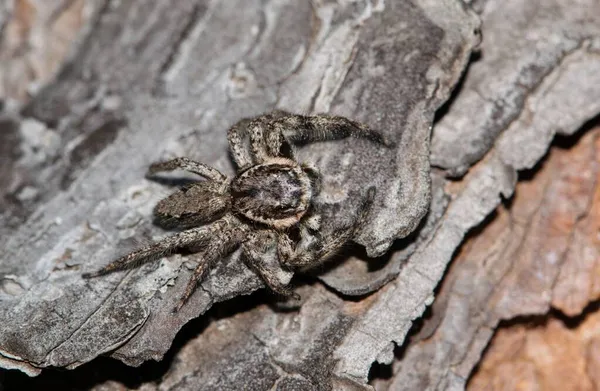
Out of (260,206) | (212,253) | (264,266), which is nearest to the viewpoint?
(264,266)

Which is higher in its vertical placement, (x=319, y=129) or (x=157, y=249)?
(x=319, y=129)

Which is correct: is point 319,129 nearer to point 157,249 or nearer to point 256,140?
point 256,140

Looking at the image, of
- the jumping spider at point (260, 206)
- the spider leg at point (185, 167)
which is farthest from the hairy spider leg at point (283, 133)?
the spider leg at point (185, 167)

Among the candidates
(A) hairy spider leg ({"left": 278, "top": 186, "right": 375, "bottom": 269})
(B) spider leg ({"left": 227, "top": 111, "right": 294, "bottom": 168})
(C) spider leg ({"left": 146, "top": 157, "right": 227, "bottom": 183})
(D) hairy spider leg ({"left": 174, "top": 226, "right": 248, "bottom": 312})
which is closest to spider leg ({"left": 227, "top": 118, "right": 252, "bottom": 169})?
(B) spider leg ({"left": 227, "top": 111, "right": 294, "bottom": 168})

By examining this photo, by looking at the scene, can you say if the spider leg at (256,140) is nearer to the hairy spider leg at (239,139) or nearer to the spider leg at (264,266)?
the hairy spider leg at (239,139)

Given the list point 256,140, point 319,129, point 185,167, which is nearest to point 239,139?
point 256,140

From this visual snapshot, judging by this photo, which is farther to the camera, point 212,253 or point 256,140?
point 256,140

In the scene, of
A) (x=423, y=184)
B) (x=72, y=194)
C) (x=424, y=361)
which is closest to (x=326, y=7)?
(x=423, y=184)

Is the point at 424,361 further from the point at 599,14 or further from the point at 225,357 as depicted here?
the point at 599,14
